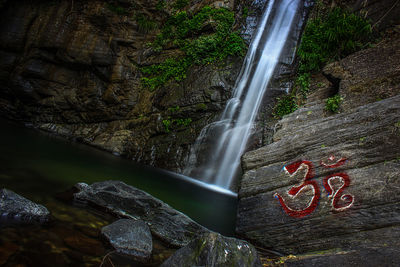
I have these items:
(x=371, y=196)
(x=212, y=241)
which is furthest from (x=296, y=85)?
(x=212, y=241)

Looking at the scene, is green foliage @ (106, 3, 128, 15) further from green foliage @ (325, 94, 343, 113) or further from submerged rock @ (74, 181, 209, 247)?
green foliage @ (325, 94, 343, 113)

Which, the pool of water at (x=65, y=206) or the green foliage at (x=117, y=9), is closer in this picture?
the pool of water at (x=65, y=206)

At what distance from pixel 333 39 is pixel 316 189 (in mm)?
5349

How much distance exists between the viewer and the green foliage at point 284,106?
8156 millimetres

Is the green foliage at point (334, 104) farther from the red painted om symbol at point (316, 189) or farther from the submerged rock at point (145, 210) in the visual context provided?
the submerged rock at point (145, 210)

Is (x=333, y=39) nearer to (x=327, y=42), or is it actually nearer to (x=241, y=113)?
(x=327, y=42)

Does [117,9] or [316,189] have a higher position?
[117,9]

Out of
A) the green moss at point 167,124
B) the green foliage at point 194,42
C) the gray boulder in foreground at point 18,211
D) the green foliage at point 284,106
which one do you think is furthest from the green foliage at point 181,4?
the gray boulder in foreground at point 18,211

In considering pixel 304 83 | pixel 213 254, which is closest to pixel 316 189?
pixel 213 254

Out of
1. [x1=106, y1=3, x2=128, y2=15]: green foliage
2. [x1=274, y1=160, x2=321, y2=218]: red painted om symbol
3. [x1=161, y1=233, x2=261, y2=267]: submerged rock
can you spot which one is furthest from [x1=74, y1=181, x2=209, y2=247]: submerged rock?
[x1=106, y1=3, x2=128, y2=15]: green foliage

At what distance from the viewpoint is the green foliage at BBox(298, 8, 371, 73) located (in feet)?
19.8

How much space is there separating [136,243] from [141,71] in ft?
39.4

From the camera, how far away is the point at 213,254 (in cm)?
208

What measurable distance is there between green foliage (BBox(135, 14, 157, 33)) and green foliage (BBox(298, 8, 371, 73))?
29.4 ft
